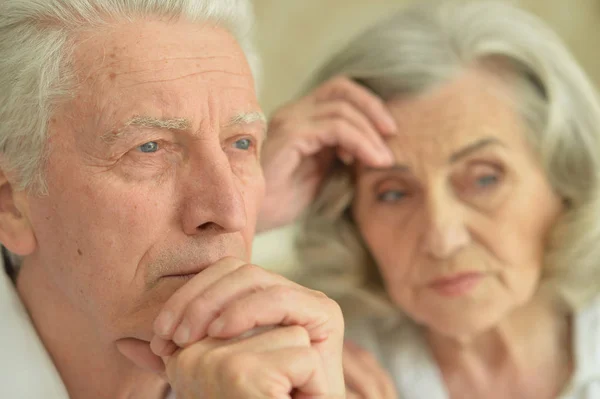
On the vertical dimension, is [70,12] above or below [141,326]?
above

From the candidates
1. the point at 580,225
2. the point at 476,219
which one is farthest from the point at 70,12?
the point at 580,225

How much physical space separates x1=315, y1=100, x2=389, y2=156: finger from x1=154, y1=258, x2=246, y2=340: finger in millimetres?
660

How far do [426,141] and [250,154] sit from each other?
1.51ft

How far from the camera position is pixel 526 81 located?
170 cm

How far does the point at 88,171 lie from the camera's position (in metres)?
1.08

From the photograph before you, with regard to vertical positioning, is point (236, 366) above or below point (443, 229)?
below

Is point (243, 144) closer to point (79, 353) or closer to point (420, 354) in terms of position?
point (79, 353)

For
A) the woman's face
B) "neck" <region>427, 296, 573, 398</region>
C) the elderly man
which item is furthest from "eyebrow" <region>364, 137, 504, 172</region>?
the elderly man

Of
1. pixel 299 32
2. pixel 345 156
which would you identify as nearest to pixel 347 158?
pixel 345 156

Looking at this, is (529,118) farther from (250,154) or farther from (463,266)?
(250,154)

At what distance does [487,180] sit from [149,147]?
0.76m

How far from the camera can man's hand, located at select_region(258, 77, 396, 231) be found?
1.61 meters

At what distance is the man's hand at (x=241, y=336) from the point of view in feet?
3.09

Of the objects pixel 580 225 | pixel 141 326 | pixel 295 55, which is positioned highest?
pixel 295 55
